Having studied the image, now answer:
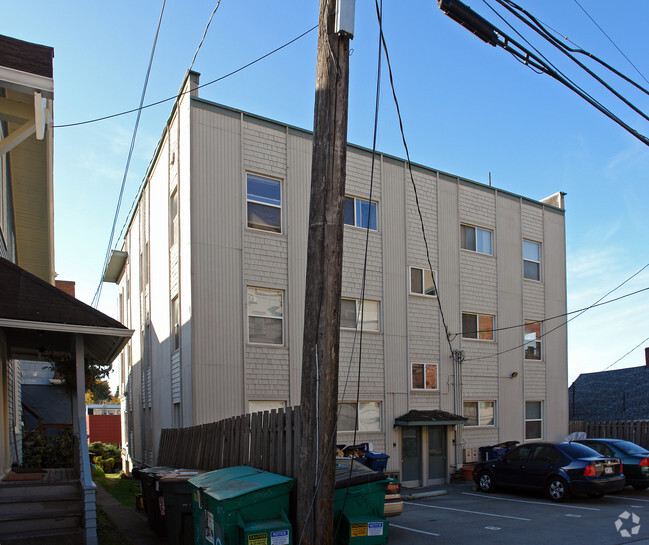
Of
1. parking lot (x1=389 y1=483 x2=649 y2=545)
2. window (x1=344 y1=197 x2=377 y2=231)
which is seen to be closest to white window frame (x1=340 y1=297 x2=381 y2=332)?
window (x1=344 y1=197 x2=377 y2=231)

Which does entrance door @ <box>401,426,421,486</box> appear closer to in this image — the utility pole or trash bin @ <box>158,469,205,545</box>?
trash bin @ <box>158,469,205,545</box>

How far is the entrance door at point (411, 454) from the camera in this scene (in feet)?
60.4

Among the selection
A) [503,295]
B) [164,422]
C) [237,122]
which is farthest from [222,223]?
[503,295]

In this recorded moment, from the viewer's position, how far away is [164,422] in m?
18.5

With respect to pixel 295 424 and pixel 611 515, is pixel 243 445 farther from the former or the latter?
pixel 611 515

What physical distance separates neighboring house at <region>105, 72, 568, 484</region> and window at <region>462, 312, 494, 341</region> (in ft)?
0.18

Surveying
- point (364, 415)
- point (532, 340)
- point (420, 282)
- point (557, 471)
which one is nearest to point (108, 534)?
point (364, 415)

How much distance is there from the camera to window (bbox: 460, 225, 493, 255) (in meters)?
21.1

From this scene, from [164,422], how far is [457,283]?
10.2 meters

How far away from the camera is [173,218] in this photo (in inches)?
714

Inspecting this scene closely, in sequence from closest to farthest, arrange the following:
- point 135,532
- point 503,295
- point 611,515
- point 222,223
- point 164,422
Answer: point 135,532
point 611,515
point 222,223
point 164,422
point 503,295

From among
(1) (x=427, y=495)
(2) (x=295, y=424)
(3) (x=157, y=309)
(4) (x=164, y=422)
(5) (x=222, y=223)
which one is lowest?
(1) (x=427, y=495)

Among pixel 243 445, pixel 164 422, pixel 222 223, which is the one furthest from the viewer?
pixel 164 422

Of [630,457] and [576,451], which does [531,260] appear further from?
[576,451]
